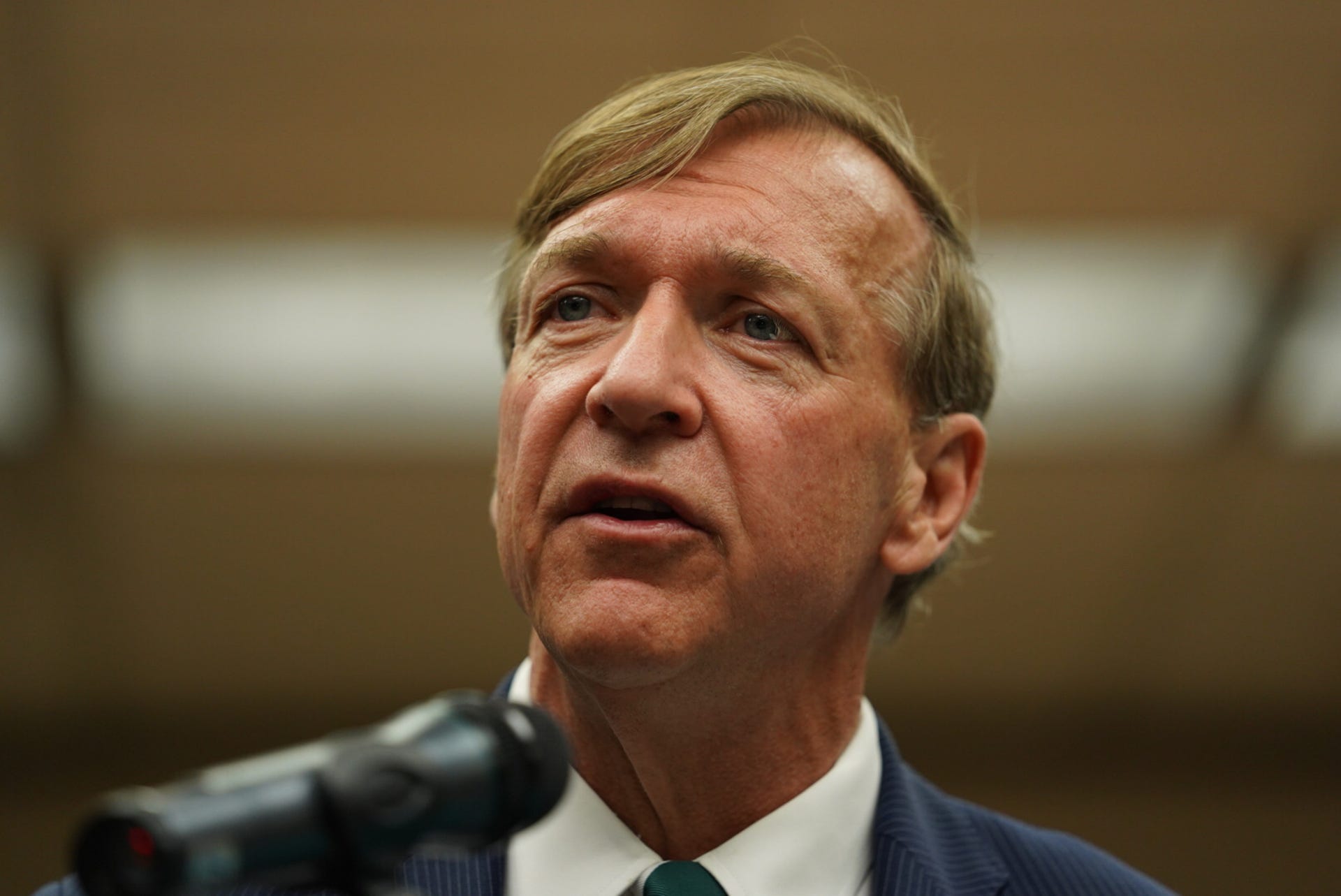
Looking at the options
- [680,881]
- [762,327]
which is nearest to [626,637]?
[680,881]

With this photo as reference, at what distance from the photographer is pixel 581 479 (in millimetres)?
1913

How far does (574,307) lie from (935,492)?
677mm

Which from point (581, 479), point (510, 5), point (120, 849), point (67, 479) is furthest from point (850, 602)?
point (67, 479)

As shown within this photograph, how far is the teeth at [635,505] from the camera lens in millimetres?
1912

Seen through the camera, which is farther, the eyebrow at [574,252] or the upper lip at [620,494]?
the eyebrow at [574,252]

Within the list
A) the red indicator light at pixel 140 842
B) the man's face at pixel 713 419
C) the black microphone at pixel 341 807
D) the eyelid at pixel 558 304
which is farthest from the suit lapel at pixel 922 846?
the red indicator light at pixel 140 842

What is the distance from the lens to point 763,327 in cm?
209

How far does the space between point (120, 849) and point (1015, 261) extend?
5.58 metres

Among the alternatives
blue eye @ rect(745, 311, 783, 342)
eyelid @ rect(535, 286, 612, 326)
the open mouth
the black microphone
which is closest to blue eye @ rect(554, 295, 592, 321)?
eyelid @ rect(535, 286, 612, 326)

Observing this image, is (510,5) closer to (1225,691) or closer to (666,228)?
(666,228)

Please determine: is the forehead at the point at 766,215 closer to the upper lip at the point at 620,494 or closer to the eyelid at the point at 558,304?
the eyelid at the point at 558,304

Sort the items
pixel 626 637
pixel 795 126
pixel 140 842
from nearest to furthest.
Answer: pixel 140 842
pixel 626 637
pixel 795 126

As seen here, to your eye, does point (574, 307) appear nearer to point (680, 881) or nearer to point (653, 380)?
point (653, 380)

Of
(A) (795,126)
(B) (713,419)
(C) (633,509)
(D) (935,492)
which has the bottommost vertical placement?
(D) (935,492)
